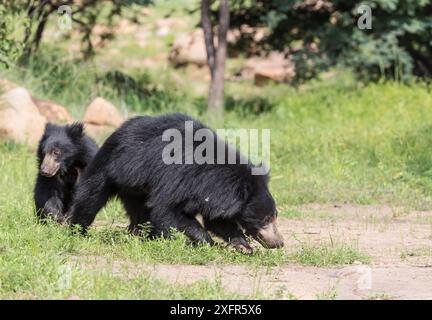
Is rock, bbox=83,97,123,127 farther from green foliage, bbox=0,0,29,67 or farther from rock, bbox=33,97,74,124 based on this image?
green foliage, bbox=0,0,29,67

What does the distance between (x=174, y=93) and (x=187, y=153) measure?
728cm

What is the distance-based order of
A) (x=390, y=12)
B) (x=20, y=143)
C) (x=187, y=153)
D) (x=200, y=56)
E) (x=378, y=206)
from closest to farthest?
(x=187, y=153), (x=378, y=206), (x=20, y=143), (x=390, y=12), (x=200, y=56)

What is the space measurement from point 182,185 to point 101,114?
498 centimetres

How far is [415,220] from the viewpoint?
8320mm

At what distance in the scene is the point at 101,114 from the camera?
1148 cm

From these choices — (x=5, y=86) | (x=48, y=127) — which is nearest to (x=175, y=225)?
(x=48, y=127)

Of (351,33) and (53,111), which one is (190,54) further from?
(53,111)

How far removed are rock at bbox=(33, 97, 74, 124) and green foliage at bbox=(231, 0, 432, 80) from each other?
10.9 ft

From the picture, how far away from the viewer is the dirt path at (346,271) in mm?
5492

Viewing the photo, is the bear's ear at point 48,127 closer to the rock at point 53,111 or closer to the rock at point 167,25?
the rock at point 53,111

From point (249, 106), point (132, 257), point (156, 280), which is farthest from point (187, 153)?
point (249, 106)

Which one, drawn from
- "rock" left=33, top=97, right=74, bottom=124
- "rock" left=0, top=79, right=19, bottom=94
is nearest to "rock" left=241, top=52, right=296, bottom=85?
"rock" left=33, top=97, right=74, bottom=124
